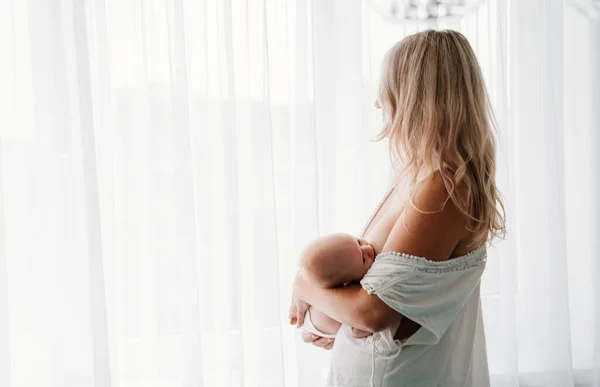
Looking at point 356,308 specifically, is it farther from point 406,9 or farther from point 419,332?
point 406,9

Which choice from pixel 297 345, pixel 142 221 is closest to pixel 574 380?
pixel 297 345

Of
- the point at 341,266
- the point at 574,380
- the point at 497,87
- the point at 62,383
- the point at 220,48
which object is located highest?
the point at 220,48

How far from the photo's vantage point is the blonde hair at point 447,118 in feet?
4.20

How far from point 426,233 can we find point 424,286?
11 cm

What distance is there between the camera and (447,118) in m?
1.29

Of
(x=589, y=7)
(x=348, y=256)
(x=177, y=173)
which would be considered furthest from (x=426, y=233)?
(x=589, y=7)

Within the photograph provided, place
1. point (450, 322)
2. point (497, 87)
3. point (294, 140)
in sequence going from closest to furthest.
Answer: point (450, 322), point (294, 140), point (497, 87)

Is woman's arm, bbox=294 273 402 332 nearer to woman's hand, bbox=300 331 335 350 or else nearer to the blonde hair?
woman's hand, bbox=300 331 335 350

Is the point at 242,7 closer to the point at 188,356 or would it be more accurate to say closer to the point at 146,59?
the point at 146,59

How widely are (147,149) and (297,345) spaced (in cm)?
79

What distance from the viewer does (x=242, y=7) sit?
197 cm

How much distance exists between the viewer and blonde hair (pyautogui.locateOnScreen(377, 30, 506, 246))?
1281mm

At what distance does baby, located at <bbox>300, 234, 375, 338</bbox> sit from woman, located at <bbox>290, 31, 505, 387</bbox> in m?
0.03

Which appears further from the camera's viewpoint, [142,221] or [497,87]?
[497,87]
